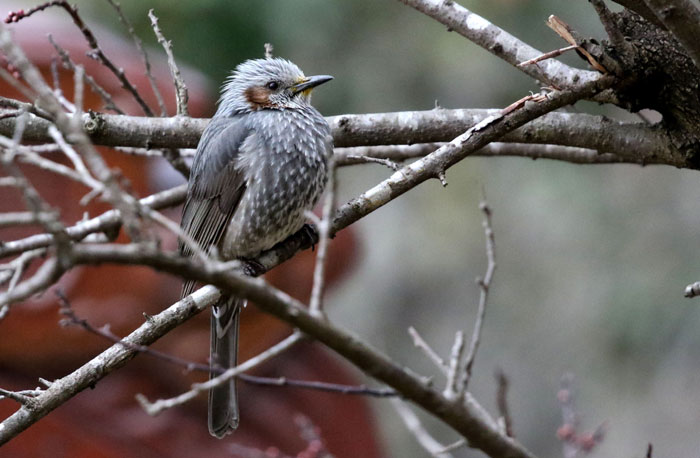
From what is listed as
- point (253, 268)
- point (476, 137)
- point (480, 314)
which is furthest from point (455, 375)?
point (253, 268)

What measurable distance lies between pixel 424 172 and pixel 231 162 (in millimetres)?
1154

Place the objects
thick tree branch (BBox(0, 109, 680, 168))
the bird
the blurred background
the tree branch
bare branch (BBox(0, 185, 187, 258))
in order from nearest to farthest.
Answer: the tree branch
bare branch (BBox(0, 185, 187, 258))
thick tree branch (BBox(0, 109, 680, 168))
the bird
the blurred background

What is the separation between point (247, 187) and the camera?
3582 mm

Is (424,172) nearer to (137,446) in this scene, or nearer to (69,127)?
(69,127)

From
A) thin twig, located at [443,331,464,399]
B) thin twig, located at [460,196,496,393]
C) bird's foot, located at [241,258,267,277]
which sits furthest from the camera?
bird's foot, located at [241,258,267,277]

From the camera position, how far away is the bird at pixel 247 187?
349 cm

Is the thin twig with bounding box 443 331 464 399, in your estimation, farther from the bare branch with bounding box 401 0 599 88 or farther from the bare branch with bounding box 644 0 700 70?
the bare branch with bounding box 401 0 599 88

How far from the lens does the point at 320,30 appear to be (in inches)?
288

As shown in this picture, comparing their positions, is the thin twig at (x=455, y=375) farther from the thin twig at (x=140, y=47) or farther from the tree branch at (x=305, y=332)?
the thin twig at (x=140, y=47)

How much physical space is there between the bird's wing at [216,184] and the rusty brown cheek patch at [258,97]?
0.81 feet

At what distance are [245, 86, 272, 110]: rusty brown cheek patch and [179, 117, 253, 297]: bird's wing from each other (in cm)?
25

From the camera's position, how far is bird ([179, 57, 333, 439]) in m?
3.49

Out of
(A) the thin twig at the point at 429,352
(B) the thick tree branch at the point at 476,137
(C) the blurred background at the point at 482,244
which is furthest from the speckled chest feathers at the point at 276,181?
(C) the blurred background at the point at 482,244

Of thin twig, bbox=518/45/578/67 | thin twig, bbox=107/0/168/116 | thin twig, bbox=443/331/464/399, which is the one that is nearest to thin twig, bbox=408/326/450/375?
thin twig, bbox=443/331/464/399
